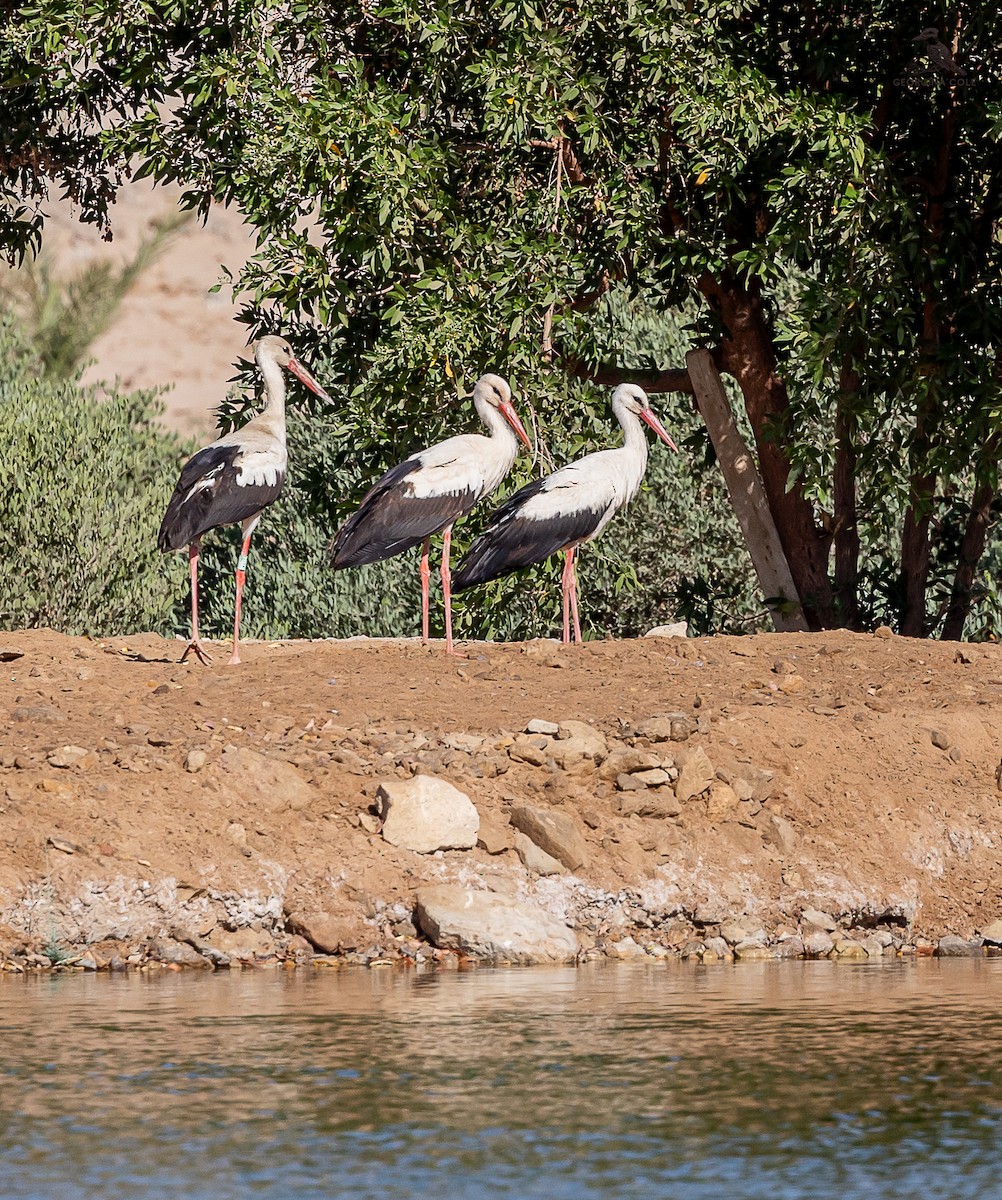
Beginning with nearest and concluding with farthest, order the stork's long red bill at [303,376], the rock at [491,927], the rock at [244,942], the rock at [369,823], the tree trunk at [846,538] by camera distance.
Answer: the rock at [491,927], the rock at [244,942], the rock at [369,823], the stork's long red bill at [303,376], the tree trunk at [846,538]

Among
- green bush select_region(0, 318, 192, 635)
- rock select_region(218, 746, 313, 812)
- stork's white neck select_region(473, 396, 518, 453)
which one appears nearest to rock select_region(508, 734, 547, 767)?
rock select_region(218, 746, 313, 812)

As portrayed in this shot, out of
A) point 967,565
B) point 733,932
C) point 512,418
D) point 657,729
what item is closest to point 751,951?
point 733,932

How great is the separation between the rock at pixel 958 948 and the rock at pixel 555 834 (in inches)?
66.8

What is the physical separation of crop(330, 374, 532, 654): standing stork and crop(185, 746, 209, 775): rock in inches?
126

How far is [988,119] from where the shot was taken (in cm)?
1495

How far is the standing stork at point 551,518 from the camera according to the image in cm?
1379

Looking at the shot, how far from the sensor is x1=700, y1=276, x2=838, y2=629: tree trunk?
1662cm

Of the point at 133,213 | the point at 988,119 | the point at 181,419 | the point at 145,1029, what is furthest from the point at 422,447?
the point at 133,213

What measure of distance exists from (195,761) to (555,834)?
70.2 inches

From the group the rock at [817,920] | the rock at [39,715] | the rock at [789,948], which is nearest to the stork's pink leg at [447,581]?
the rock at [39,715]

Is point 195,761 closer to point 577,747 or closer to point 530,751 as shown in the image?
point 530,751

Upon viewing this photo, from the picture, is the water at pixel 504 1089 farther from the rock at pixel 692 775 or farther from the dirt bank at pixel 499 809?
the rock at pixel 692 775

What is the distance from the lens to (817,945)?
975 cm

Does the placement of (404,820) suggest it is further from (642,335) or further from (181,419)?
(181,419)
